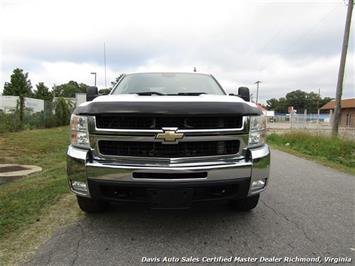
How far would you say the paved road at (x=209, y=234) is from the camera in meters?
2.67

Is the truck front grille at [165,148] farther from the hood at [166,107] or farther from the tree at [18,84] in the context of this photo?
the tree at [18,84]

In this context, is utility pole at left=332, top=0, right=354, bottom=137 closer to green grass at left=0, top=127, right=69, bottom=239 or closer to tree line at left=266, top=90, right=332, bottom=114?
green grass at left=0, top=127, right=69, bottom=239

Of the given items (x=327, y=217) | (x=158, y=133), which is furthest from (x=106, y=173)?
(x=327, y=217)

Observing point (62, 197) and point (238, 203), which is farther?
point (62, 197)

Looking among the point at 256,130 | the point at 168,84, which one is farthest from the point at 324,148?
the point at 256,130

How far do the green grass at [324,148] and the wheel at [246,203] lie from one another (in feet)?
15.9

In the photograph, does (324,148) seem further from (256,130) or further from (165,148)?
(165,148)

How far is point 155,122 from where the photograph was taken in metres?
2.78

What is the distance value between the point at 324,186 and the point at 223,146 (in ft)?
10.7

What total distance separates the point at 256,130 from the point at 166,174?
1.03 meters

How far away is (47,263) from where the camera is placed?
2.49 meters

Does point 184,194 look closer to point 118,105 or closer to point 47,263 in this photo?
point 118,105

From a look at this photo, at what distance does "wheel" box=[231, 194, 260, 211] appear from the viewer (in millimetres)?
3502

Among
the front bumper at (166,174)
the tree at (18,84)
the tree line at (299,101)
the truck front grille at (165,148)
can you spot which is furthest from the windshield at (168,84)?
the tree line at (299,101)
